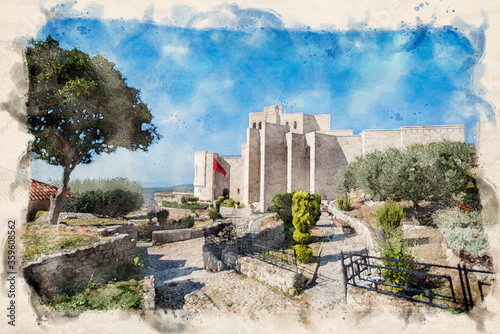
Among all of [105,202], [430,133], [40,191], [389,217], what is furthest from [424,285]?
[430,133]

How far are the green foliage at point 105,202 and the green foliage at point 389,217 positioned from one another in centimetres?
2120

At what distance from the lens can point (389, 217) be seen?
8.84 meters

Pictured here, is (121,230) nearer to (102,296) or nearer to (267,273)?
(102,296)

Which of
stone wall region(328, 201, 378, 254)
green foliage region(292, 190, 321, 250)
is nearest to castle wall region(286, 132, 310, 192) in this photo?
stone wall region(328, 201, 378, 254)

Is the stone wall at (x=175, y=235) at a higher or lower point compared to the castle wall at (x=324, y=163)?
lower

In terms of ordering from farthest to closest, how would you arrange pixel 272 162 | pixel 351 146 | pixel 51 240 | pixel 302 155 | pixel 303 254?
1. pixel 302 155
2. pixel 272 162
3. pixel 351 146
4. pixel 303 254
5. pixel 51 240

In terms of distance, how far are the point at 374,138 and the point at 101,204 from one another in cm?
2931

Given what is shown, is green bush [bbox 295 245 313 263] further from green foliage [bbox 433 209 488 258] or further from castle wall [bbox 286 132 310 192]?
castle wall [bbox 286 132 310 192]

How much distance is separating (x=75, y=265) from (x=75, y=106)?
5065 millimetres

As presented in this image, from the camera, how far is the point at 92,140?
8.44 meters

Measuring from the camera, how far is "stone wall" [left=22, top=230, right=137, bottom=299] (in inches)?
166

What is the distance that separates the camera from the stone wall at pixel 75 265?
13.8 feet

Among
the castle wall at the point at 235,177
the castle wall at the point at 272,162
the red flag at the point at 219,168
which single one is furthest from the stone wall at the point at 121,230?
the castle wall at the point at 235,177

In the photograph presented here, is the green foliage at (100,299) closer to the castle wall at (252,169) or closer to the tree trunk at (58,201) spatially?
the tree trunk at (58,201)
